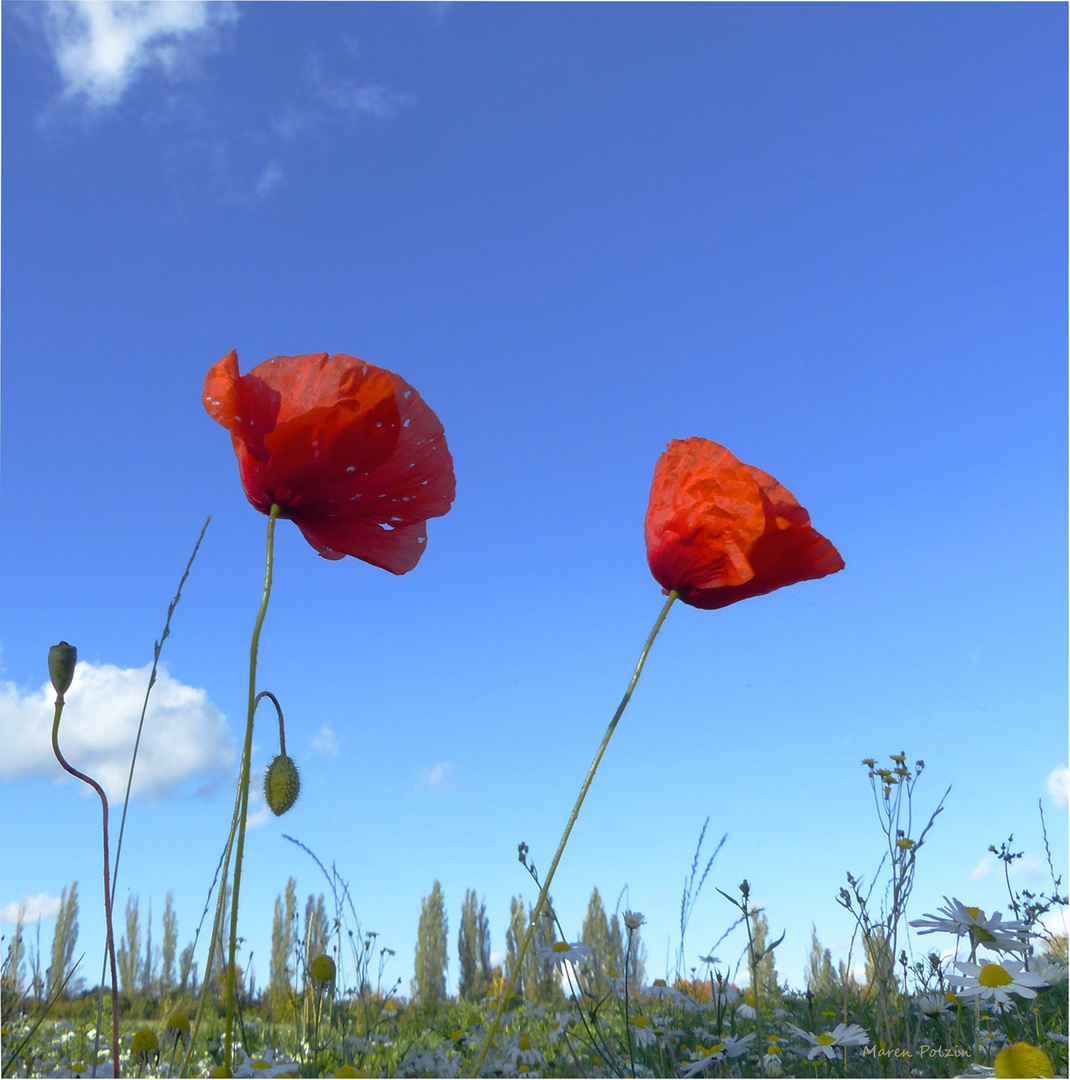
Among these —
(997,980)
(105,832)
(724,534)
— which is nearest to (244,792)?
(105,832)

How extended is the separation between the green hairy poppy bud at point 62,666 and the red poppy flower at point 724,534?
953 millimetres

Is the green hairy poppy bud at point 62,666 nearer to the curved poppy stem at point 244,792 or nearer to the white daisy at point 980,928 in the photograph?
Answer: the curved poppy stem at point 244,792

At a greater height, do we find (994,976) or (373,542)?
(373,542)

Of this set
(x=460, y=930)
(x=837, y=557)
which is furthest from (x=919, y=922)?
(x=460, y=930)

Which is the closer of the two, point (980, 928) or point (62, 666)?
point (62, 666)

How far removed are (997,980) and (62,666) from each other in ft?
6.80

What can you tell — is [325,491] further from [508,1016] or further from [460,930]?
[460,930]

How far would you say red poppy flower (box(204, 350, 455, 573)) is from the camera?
136cm

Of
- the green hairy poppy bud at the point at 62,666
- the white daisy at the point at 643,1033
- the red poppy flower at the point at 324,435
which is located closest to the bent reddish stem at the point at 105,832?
the green hairy poppy bud at the point at 62,666

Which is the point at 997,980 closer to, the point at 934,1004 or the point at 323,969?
the point at 934,1004

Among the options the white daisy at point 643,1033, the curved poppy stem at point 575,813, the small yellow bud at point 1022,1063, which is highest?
the curved poppy stem at point 575,813

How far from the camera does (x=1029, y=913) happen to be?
3174 millimetres

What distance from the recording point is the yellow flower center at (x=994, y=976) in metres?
2.07

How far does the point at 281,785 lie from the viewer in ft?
4.45
